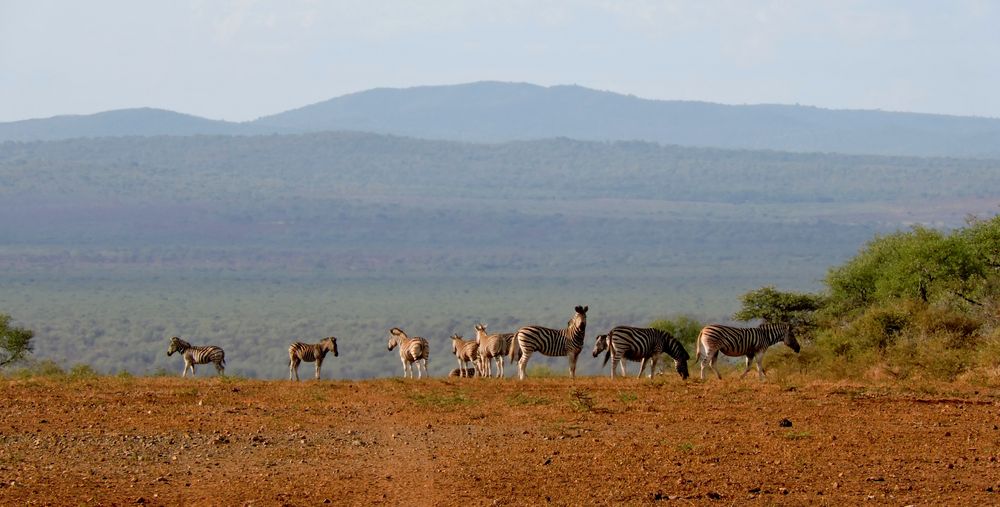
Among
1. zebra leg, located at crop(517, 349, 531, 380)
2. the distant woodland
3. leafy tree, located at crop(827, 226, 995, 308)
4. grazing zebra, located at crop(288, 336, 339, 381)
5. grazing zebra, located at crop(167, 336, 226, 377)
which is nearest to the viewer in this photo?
zebra leg, located at crop(517, 349, 531, 380)

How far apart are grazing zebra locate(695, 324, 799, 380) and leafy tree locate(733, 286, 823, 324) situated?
736 centimetres

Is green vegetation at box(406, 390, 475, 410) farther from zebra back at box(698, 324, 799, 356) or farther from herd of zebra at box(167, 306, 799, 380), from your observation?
zebra back at box(698, 324, 799, 356)

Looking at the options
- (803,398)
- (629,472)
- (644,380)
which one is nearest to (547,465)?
(629,472)

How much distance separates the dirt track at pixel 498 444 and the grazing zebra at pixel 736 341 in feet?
7.24

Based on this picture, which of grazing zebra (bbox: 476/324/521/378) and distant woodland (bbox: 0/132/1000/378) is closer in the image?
grazing zebra (bbox: 476/324/521/378)

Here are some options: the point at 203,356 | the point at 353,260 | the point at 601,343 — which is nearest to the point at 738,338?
the point at 601,343

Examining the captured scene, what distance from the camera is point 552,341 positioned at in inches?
933

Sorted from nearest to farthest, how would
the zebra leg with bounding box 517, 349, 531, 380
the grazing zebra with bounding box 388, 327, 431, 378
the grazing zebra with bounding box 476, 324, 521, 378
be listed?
1. the zebra leg with bounding box 517, 349, 531, 380
2. the grazing zebra with bounding box 476, 324, 521, 378
3. the grazing zebra with bounding box 388, 327, 431, 378

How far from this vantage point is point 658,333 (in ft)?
76.2

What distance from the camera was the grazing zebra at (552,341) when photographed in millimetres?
23406

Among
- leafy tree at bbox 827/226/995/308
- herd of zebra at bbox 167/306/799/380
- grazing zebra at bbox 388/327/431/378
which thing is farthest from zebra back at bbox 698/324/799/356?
grazing zebra at bbox 388/327/431/378

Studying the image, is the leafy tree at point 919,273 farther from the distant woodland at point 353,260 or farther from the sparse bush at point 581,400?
the distant woodland at point 353,260

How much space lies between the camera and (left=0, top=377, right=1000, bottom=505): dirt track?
12.8 meters

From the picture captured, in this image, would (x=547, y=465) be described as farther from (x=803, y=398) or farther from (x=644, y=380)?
(x=644, y=380)
